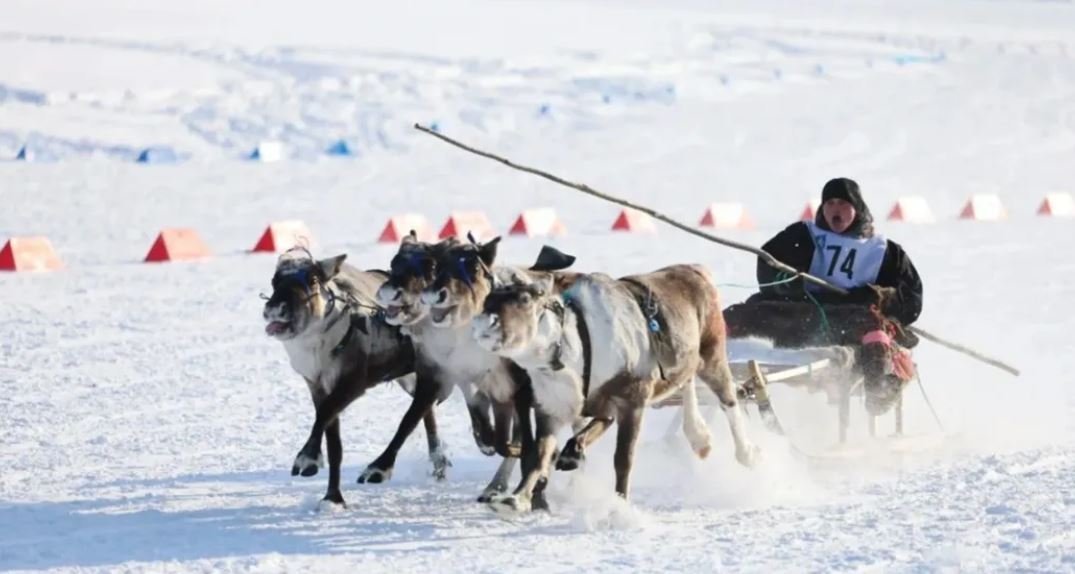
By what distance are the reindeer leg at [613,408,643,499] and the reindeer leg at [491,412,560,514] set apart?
242 mm

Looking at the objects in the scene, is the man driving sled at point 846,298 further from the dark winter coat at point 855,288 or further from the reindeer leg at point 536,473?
the reindeer leg at point 536,473

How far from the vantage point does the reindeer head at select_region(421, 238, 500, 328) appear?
6902 millimetres

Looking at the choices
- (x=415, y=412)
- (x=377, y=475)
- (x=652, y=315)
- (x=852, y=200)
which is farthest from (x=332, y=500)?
(x=852, y=200)

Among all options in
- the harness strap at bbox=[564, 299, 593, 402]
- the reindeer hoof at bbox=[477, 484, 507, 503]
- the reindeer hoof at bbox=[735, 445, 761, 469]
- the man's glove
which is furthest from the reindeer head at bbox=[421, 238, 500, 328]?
the man's glove

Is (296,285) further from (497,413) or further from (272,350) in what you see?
(272,350)

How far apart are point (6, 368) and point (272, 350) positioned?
1.64 m

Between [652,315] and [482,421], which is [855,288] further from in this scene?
[482,421]

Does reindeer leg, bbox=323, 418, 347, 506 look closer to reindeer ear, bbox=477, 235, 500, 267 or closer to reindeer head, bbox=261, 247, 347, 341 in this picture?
reindeer head, bbox=261, 247, 347, 341

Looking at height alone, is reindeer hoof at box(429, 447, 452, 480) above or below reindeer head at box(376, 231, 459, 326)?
below

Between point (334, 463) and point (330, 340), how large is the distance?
463mm

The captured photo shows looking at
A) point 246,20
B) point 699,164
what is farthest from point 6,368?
point 246,20

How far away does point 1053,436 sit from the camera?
926 cm

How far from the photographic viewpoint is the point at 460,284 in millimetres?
6938

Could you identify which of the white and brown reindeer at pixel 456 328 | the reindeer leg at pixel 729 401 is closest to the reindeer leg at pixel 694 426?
the reindeer leg at pixel 729 401
